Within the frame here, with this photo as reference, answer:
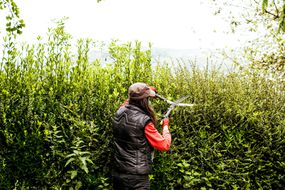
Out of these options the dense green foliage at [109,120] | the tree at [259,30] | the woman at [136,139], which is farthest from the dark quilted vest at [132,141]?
the tree at [259,30]

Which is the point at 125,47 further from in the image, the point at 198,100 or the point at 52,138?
the point at 52,138

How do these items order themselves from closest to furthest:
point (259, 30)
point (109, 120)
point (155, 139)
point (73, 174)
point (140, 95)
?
point (155, 139), point (140, 95), point (73, 174), point (109, 120), point (259, 30)

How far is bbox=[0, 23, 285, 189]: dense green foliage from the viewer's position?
14.8 ft

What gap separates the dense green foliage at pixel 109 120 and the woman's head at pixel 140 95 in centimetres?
76

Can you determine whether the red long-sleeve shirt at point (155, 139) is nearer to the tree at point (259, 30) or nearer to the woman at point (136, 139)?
the woman at point (136, 139)

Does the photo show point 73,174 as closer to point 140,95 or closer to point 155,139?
point 155,139

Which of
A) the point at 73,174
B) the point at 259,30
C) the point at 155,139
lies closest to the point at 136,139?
the point at 155,139

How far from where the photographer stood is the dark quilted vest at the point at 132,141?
400 cm

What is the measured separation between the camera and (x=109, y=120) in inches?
188

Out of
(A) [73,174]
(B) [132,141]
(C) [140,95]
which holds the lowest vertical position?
(A) [73,174]

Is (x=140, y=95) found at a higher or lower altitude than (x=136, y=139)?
higher

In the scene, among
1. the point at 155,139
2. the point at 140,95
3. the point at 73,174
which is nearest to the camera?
the point at 155,139

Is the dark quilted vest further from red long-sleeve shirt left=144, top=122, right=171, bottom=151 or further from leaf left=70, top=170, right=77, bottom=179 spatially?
leaf left=70, top=170, right=77, bottom=179

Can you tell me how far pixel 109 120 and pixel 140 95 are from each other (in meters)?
0.90
